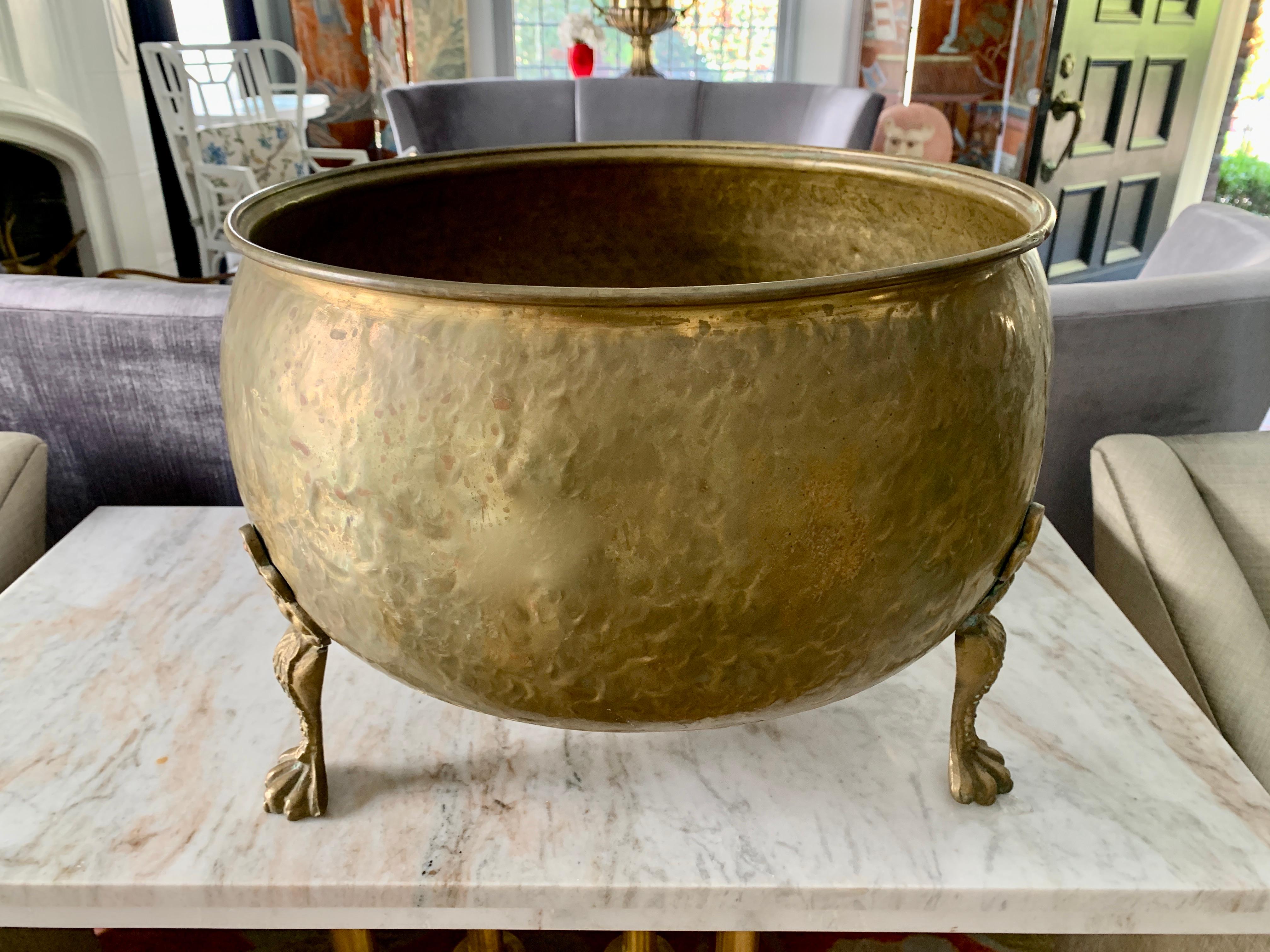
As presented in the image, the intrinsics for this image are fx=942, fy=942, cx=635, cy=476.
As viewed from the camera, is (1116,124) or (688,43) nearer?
(1116,124)

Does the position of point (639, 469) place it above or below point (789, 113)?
above

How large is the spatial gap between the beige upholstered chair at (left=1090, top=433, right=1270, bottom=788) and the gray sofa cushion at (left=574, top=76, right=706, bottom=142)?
289 cm

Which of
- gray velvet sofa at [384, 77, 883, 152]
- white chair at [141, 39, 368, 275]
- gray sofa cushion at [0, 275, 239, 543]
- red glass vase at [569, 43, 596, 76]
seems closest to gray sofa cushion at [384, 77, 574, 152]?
gray velvet sofa at [384, 77, 883, 152]

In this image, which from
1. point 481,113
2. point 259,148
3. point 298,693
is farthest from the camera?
point 259,148

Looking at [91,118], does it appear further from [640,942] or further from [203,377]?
[640,942]

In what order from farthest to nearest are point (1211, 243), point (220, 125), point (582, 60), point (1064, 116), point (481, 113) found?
point (582, 60), point (220, 125), point (481, 113), point (1064, 116), point (1211, 243)

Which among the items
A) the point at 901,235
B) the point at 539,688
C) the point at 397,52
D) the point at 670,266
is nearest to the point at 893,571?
the point at 539,688

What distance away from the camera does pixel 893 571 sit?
0.51 metres

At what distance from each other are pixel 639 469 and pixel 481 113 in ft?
11.5

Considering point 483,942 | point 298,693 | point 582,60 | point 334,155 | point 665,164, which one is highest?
point 665,164

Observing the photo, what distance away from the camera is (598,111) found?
3672 mm

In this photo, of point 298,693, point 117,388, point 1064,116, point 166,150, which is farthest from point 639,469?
point 166,150

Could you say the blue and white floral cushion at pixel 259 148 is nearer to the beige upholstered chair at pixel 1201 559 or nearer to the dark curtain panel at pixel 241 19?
the dark curtain panel at pixel 241 19

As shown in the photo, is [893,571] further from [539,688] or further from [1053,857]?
[1053,857]
